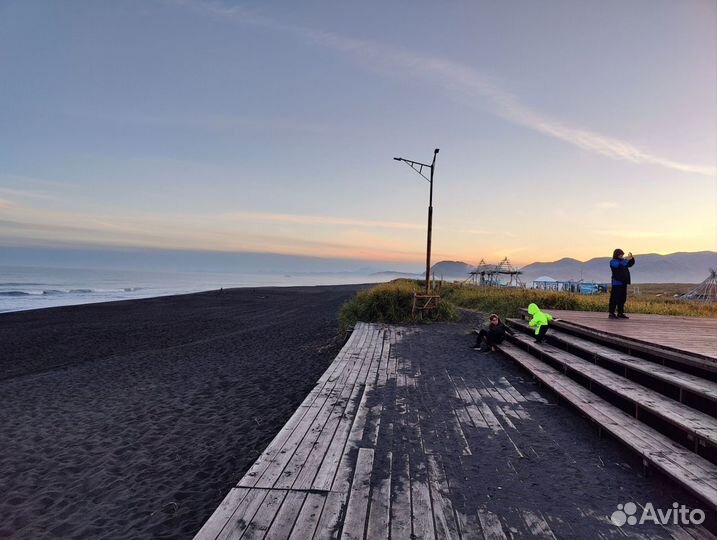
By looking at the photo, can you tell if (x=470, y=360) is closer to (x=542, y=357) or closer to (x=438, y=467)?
(x=542, y=357)

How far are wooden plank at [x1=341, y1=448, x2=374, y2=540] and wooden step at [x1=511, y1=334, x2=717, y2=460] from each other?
2689 mm

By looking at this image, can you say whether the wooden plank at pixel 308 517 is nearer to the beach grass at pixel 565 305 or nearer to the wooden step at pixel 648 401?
the wooden step at pixel 648 401

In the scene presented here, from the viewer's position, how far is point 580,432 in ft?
13.5

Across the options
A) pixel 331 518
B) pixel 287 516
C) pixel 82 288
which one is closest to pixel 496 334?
pixel 331 518

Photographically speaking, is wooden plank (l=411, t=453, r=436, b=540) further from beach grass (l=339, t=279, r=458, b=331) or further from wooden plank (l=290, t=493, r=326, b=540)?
beach grass (l=339, t=279, r=458, b=331)

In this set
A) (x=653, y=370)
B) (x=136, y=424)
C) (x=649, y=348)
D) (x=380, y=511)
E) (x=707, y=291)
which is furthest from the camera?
(x=707, y=291)

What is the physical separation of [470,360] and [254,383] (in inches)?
167

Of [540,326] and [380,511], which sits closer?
[380,511]

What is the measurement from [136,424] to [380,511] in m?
4.59

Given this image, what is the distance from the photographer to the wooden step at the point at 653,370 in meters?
3.64

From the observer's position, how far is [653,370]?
4.50 metres

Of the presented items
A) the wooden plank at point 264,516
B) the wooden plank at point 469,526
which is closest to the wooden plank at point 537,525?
the wooden plank at point 469,526

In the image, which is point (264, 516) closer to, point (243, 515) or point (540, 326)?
point (243, 515)

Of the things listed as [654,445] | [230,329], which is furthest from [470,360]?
[230,329]
